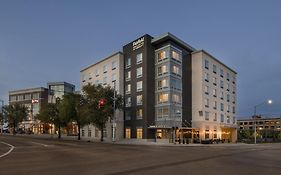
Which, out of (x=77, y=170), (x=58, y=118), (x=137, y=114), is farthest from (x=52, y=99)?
(x=77, y=170)

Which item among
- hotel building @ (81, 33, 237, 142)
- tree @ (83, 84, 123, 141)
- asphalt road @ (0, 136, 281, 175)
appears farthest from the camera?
hotel building @ (81, 33, 237, 142)

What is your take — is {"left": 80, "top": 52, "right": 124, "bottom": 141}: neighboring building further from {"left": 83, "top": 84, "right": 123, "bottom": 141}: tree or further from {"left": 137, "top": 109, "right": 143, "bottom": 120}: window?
{"left": 83, "top": 84, "right": 123, "bottom": 141}: tree

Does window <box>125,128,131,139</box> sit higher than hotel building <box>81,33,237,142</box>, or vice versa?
hotel building <box>81,33,237,142</box>

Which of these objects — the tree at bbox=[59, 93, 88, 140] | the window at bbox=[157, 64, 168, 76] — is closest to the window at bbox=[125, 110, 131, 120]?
the tree at bbox=[59, 93, 88, 140]

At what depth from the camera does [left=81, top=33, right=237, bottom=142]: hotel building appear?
56.4m

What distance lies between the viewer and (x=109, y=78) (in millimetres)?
67812

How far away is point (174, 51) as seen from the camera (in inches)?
2275

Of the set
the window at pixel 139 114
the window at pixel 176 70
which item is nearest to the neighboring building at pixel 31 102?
the window at pixel 139 114

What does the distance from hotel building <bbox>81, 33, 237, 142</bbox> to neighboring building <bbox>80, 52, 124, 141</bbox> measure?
0.69 meters

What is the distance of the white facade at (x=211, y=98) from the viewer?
2400 inches

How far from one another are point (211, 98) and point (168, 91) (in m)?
13.9

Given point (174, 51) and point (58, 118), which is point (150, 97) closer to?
point (174, 51)

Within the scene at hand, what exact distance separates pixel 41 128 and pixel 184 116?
70.4m

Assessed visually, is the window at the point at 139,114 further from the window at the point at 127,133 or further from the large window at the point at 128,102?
the window at the point at 127,133
